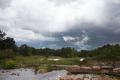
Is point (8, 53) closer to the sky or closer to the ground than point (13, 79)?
closer to the sky

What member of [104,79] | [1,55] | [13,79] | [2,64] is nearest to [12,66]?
[2,64]

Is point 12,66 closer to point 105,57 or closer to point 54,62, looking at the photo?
point 54,62

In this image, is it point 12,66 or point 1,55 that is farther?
point 1,55

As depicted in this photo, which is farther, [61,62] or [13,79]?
[61,62]

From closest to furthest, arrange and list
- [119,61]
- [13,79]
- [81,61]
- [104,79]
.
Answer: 1. [104,79]
2. [13,79]
3. [119,61]
4. [81,61]

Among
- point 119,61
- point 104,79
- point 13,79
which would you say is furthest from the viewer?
point 119,61

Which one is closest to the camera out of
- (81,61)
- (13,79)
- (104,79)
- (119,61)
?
(104,79)

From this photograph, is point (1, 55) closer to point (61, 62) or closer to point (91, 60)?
point (61, 62)

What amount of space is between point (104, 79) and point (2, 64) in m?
99.9

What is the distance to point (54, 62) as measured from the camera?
183500 mm

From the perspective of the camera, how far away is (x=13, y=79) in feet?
307

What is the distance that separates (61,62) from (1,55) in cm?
3514

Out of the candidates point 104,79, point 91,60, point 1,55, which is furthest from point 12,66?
point 104,79

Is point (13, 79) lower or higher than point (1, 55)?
lower
